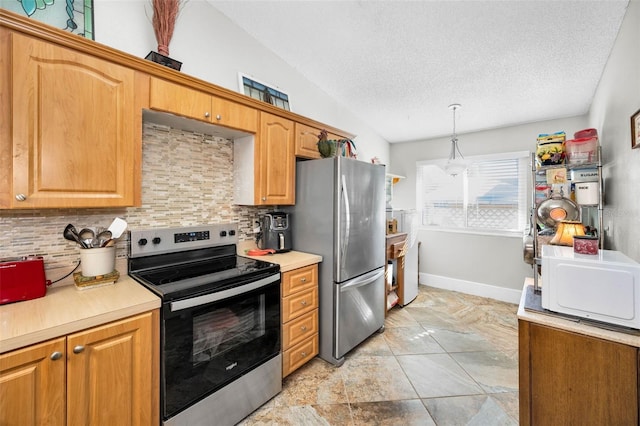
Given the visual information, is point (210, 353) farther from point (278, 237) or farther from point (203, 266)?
point (278, 237)

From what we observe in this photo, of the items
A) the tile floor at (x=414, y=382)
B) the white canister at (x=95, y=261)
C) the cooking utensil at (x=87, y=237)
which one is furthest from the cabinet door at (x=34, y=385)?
the tile floor at (x=414, y=382)

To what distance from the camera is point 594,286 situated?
45.8 inches

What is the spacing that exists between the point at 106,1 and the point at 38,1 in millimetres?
327

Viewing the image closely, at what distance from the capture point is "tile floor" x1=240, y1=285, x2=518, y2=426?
5.58 ft

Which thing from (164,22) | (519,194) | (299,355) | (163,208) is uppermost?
(164,22)

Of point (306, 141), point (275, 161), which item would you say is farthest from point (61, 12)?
point (306, 141)

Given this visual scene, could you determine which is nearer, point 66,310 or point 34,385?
point 34,385

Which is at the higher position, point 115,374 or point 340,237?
point 340,237

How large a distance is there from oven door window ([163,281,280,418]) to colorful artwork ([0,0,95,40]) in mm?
1620

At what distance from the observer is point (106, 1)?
157cm

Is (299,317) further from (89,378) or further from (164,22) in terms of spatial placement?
(164,22)

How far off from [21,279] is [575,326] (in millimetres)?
2487

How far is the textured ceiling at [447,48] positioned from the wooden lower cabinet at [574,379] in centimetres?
193

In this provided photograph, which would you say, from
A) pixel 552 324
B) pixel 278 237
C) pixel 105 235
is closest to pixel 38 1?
pixel 105 235
